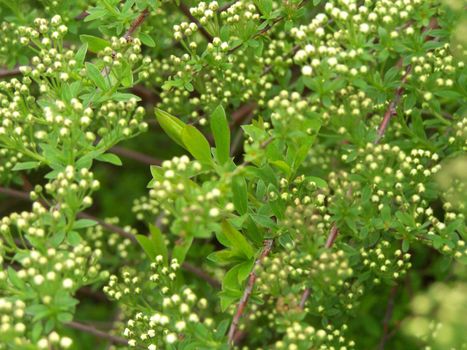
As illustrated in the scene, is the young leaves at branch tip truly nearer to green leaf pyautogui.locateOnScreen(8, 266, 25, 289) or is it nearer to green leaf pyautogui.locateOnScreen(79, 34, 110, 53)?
green leaf pyautogui.locateOnScreen(79, 34, 110, 53)

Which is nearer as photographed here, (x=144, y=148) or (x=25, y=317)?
(x=25, y=317)

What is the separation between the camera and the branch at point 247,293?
2.72 m

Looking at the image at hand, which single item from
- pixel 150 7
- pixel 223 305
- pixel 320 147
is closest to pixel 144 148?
pixel 320 147

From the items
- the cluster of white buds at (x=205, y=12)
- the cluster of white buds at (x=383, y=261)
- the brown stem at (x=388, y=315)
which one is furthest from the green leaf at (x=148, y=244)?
the brown stem at (x=388, y=315)

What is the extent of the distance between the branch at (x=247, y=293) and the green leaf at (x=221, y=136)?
1.32ft

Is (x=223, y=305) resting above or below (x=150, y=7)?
below

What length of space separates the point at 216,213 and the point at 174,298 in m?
0.40

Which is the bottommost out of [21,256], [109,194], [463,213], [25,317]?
[109,194]

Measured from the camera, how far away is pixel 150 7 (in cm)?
339

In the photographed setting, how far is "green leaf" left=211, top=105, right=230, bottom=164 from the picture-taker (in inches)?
117

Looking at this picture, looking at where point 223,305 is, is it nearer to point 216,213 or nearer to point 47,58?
point 216,213

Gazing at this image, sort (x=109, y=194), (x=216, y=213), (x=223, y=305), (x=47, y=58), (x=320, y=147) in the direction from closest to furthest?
1. (x=216, y=213)
2. (x=223, y=305)
3. (x=47, y=58)
4. (x=320, y=147)
5. (x=109, y=194)

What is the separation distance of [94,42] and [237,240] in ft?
4.09

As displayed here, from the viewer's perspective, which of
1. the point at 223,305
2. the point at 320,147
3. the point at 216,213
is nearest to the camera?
the point at 216,213
